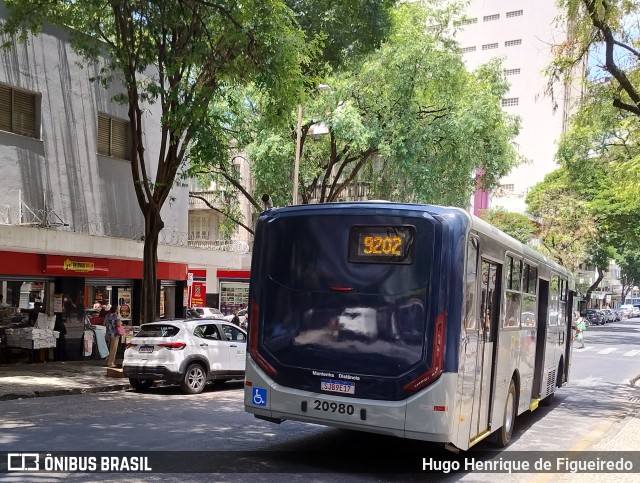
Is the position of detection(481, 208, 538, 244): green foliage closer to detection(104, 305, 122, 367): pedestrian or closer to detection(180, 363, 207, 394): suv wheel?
detection(104, 305, 122, 367): pedestrian

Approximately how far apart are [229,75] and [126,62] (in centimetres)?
239

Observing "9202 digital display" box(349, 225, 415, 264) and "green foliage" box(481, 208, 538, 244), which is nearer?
"9202 digital display" box(349, 225, 415, 264)

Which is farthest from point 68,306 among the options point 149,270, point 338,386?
point 338,386

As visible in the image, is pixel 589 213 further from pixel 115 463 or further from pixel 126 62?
pixel 115 463

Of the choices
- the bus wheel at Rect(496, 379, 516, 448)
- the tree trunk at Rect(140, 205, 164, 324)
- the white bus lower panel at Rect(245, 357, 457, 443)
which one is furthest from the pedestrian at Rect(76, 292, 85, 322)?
the bus wheel at Rect(496, 379, 516, 448)

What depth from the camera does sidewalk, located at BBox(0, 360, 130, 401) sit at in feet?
43.9

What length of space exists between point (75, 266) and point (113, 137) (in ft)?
13.6

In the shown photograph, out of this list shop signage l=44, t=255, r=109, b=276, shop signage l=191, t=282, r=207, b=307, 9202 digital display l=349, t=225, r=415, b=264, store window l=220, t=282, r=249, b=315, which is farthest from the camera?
store window l=220, t=282, r=249, b=315

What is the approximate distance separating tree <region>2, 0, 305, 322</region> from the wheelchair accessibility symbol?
730 cm

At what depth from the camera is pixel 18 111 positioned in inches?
681

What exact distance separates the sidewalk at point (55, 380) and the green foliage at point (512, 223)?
37.9m

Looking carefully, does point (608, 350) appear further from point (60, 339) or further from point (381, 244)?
point (381, 244)

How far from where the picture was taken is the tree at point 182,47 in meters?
13.7

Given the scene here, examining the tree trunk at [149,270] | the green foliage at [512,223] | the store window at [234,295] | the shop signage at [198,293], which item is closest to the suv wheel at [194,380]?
the tree trunk at [149,270]
